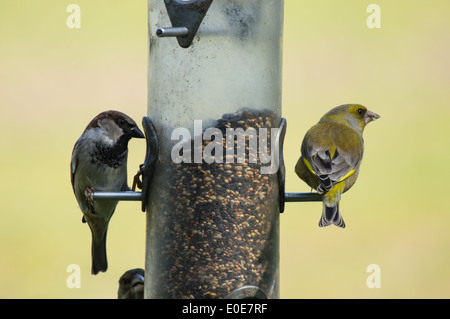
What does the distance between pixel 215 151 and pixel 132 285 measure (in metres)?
1.32

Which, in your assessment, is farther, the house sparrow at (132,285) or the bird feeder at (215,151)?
the house sparrow at (132,285)

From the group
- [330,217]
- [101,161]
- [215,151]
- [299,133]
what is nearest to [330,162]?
[330,217]

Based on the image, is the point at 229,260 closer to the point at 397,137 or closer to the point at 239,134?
the point at 239,134

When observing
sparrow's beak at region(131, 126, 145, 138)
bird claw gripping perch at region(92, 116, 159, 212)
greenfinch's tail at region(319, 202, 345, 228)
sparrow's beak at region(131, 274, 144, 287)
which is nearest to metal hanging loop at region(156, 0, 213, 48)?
bird claw gripping perch at region(92, 116, 159, 212)

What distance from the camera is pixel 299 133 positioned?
13.2 meters

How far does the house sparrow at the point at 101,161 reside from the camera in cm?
649

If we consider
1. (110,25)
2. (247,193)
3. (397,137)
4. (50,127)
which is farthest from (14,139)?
(247,193)

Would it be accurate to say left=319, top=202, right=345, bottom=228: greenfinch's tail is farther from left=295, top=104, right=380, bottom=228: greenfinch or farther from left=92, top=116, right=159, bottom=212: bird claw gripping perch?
left=92, top=116, right=159, bottom=212: bird claw gripping perch

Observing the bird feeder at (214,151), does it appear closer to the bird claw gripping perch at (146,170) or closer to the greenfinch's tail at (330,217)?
the bird claw gripping perch at (146,170)

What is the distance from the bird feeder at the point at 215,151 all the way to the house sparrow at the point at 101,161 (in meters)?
0.51

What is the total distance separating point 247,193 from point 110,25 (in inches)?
403

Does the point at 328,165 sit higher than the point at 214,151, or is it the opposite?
the point at 214,151

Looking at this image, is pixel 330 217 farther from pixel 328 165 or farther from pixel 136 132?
pixel 136 132

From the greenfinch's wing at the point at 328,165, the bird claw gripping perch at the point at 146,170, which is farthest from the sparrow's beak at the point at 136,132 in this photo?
the greenfinch's wing at the point at 328,165
